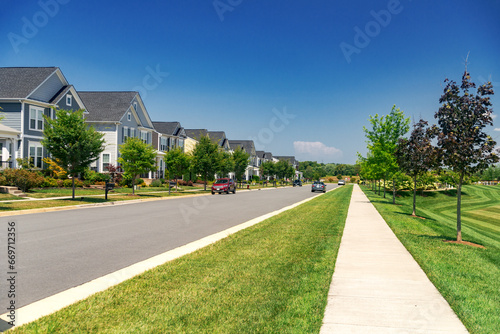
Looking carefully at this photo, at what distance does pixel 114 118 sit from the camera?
40000 mm

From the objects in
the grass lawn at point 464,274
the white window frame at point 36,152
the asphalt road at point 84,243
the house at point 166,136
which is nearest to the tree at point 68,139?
the asphalt road at point 84,243

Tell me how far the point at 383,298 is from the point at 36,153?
32.7m

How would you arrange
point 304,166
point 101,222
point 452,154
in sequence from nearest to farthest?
point 452,154 < point 101,222 < point 304,166

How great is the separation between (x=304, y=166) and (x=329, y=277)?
19298cm

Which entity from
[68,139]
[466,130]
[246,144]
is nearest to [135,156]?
[68,139]

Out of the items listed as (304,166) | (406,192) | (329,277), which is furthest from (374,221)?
(304,166)

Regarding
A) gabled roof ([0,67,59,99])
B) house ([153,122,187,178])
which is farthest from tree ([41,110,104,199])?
house ([153,122,187,178])

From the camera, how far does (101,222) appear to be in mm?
13469

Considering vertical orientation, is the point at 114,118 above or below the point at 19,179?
above

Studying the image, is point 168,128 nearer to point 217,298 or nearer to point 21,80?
point 21,80

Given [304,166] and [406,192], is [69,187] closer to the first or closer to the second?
[406,192]

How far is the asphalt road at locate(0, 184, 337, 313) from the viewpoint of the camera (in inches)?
246

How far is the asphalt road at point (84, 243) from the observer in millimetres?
6242

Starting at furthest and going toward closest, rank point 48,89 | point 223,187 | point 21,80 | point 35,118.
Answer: point 223,187 < point 48,89 < point 21,80 < point 35,118
